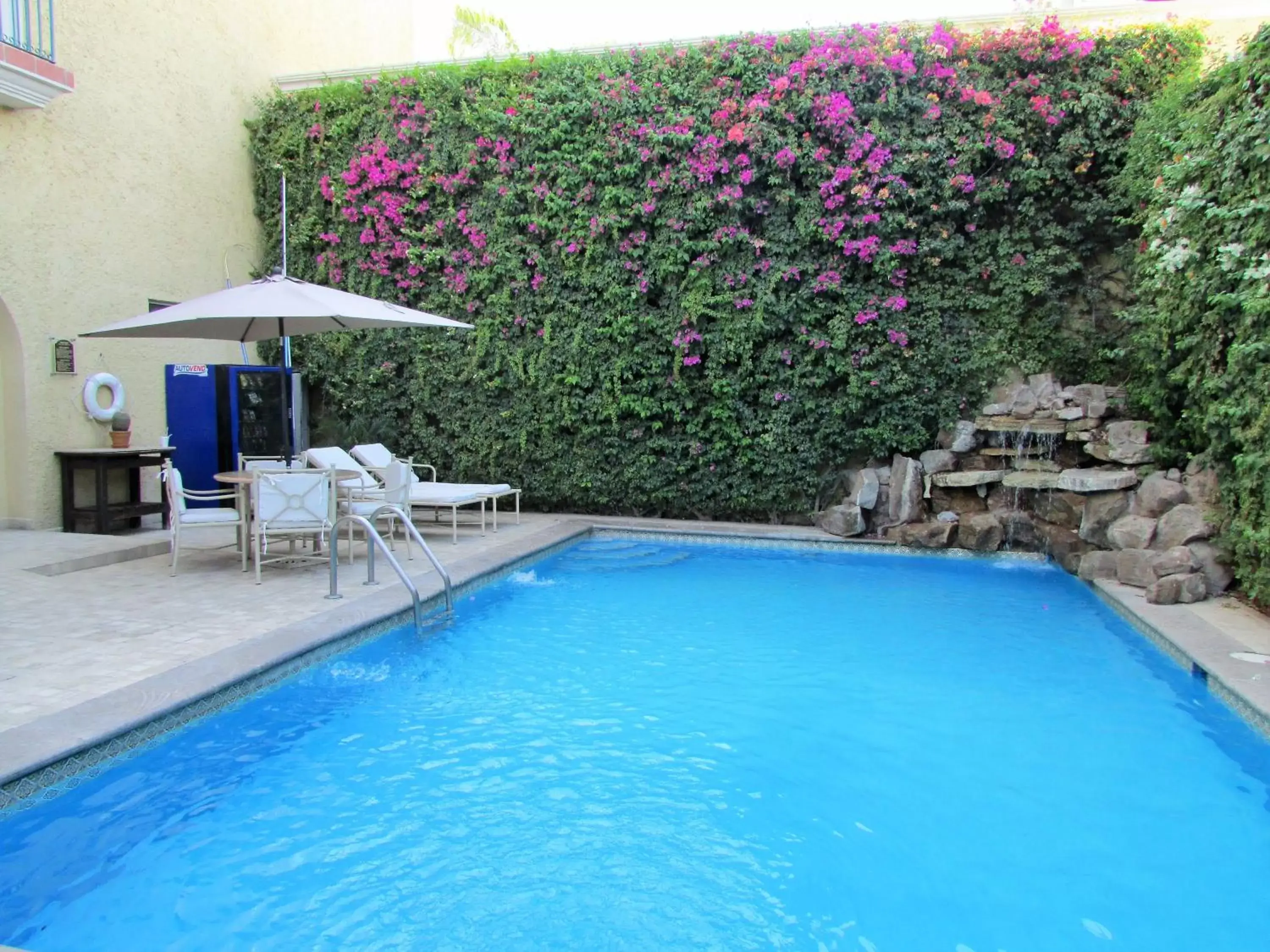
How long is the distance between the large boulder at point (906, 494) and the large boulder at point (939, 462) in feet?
0.26

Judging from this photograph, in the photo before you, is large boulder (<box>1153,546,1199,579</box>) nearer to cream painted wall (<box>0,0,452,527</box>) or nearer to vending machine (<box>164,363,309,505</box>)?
vending machine (<box>164,363,309,505</box>)

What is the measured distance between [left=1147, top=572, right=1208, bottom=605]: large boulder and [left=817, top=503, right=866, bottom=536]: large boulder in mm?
3459

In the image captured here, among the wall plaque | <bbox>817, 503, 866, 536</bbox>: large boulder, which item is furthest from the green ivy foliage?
the wall plaque

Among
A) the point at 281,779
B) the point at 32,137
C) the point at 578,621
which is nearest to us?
the point at 281,779

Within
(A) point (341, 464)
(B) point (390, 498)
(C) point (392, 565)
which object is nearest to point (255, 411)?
(A) point (341, 464)

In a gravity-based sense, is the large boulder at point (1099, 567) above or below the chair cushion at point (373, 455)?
below

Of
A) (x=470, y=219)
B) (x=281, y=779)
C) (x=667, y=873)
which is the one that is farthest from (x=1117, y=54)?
(x=281, y=779)

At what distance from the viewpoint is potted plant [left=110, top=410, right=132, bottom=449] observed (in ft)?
29.5

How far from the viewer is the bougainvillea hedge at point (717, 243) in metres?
9.35

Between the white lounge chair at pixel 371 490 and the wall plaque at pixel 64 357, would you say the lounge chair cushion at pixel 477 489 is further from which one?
the wall plaque at pixel 64 357

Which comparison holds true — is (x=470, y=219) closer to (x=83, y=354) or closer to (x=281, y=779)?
(x=83, y=354)

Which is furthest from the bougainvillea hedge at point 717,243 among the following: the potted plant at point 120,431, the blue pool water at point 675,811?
the blue pool water at point 675,811

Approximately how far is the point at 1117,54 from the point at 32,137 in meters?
11.3

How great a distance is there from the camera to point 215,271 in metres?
11.0
